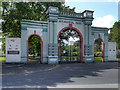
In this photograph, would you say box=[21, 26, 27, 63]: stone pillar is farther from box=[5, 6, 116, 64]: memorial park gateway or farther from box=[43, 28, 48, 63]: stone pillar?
box=[43, 28, 48, 63]: stone pillar

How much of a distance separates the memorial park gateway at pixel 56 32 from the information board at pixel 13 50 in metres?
0.68

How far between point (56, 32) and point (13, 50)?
570cm

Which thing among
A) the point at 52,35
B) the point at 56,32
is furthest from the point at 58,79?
the point at 56,32

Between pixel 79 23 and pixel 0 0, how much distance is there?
10.5 m

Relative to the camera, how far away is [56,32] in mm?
15258

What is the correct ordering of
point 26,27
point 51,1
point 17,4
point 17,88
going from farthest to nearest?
point 51,1
point 17,4
point 26,27
point 17,88

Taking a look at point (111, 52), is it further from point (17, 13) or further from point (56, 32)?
point (17, 13)

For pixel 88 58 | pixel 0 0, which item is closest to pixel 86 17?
pixel 88 58

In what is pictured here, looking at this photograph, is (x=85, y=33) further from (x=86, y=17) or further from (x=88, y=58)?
(x=88, y=58)

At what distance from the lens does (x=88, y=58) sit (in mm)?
16453

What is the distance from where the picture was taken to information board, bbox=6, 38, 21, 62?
574 inches

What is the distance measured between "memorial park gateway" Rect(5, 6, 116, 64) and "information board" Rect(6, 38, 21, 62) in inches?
26.6

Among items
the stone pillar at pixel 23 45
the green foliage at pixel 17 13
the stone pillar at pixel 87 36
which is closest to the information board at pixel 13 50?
the stone pillar at pixel 23 45

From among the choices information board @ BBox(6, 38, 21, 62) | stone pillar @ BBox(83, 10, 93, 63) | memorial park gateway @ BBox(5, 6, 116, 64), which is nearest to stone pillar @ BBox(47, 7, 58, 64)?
memorial park gateway @ BBox(5, 6, 116, 64)
